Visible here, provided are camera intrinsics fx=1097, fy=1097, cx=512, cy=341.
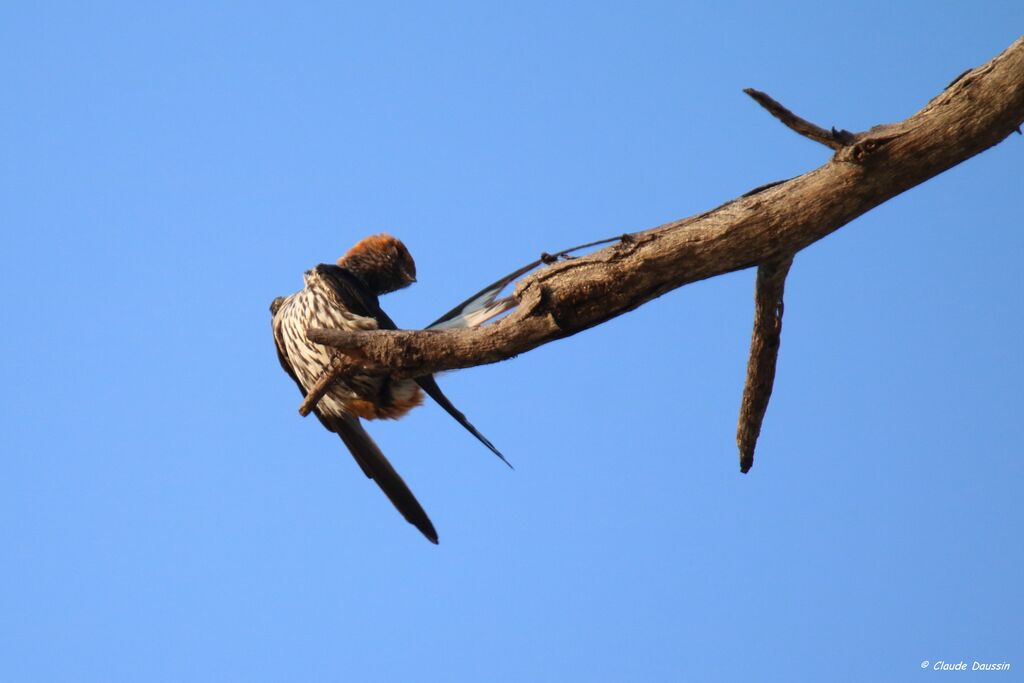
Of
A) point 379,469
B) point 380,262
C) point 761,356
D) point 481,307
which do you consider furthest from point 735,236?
point 380,262

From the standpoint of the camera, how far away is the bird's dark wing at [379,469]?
6488mm

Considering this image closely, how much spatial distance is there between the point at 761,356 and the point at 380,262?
9.86 ft

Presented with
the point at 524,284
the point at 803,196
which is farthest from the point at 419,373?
the point at 803,196

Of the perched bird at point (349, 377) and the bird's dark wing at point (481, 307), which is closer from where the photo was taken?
the bird's dark wing at point (481, 307)

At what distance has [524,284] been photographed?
4621 mm

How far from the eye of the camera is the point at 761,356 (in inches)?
204

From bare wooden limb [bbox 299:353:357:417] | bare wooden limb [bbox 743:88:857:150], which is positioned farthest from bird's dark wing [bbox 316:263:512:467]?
bare wooden limb [bbox 743:88:857:150]

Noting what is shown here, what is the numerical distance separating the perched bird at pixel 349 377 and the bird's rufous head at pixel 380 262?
186 millimetres

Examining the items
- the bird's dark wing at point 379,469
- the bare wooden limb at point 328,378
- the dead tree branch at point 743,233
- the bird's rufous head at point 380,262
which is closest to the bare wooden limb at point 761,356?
the dead tree branch at point 743,233

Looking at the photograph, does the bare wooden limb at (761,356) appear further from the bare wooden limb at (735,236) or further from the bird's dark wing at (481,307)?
the bird's dark wing at (481,307)

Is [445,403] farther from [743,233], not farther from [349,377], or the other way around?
[743,233]

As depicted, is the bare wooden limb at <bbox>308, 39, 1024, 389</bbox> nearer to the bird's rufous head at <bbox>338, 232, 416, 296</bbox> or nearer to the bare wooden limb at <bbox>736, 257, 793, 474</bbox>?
the bare wooden limb at <bbox>736, 257, 793, 474</bbox>

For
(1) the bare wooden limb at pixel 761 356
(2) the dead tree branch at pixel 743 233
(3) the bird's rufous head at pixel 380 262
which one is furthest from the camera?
(3) the bird's rufous head at pixel 380 262

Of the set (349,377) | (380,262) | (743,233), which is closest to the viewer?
(743,233)
